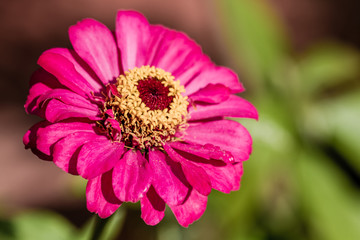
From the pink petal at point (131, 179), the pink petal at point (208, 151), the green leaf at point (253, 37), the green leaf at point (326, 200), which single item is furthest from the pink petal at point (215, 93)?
the green leaf at point (253, 37)

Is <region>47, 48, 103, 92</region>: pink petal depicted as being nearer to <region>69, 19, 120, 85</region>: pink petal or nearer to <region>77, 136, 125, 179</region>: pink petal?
<region>69, 19, 120, 85</region>: pink petal

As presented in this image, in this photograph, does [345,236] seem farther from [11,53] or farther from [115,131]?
[11,53]

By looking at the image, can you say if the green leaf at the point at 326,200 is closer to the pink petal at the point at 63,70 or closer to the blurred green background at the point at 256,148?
the blurred green background at the point at 256,148

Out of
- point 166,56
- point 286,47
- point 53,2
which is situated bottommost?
point 53,2

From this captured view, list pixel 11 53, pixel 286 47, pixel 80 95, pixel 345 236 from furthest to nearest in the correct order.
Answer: pixel 11 53 < pixel 286 47 < pixel 345 236 < pixel 80 95

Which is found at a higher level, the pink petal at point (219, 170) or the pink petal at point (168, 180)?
the pink petal at point (168, 180)

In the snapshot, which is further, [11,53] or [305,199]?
[11,53]

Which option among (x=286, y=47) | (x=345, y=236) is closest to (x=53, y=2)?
(x=286, y=47)
